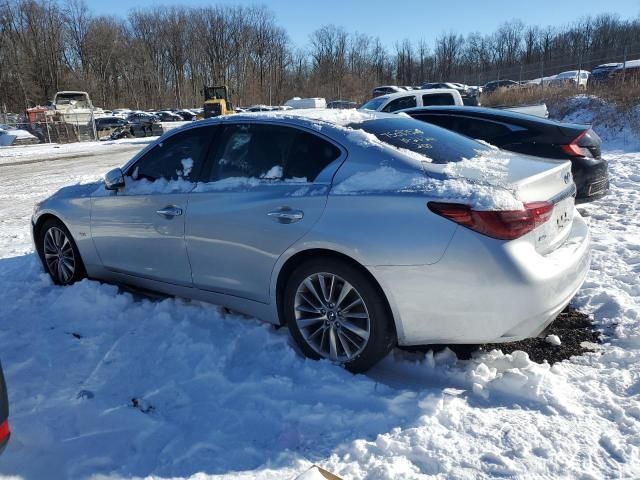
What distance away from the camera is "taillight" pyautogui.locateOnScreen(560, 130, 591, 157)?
630cm

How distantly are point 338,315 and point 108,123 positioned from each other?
Result: 4131 centimetres

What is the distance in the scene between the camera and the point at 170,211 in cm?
389

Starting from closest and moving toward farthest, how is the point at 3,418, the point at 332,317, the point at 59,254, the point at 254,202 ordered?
the point at 3,418 < the point at 332,317 < the point at 254,202 < the point at 59,254

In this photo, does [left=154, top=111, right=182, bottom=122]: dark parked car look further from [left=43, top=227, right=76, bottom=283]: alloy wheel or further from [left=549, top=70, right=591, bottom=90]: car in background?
[left=43, top=227, right=76, bottom=283]: alloy wheel

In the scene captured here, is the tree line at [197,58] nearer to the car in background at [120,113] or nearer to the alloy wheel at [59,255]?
the car in background at [120,113]

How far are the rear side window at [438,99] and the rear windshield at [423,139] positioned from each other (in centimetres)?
821

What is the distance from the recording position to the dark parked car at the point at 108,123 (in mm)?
38584

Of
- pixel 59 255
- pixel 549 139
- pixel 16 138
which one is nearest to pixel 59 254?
pixel 59 255

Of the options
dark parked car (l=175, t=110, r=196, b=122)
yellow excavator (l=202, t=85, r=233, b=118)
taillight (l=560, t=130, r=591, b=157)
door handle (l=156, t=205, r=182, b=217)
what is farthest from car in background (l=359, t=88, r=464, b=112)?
dark parked car (l=175, t=110, r=196, b=122)

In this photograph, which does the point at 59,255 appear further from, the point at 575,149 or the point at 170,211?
the point at 575,149

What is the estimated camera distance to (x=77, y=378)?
3281mm

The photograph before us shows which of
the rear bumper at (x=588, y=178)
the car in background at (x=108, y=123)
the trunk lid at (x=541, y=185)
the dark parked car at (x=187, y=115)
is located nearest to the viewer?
the trunk lid at (x=541, y=185)

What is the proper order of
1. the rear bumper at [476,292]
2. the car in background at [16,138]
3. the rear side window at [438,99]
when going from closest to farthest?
the rear bumper at [476,292] < the rear side window at [438,99] < the car in background at [16,138]

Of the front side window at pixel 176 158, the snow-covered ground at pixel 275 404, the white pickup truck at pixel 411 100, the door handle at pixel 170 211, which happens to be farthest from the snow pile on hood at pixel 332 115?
the white pickup truck at pixel 411 100
